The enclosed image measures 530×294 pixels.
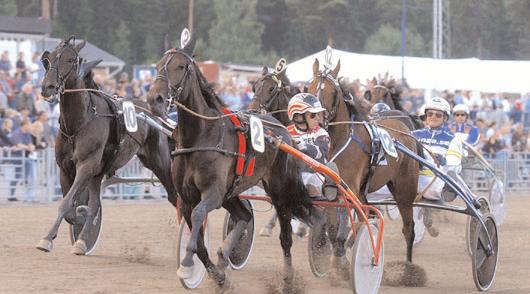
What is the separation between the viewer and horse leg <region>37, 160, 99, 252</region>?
924cm

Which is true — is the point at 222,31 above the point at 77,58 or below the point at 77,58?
above

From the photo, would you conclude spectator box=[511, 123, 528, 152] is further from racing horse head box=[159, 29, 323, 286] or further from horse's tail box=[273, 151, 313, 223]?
racing horse head box=[159, 29, 323, 286]

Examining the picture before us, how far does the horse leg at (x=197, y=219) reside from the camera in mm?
7613

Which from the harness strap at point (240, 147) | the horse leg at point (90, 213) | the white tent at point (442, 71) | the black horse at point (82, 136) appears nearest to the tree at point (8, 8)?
the white tent at point (442, 71)

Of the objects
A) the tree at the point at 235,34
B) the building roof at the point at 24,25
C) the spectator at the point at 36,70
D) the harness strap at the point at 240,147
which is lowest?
the harness strap at the point at 240,147

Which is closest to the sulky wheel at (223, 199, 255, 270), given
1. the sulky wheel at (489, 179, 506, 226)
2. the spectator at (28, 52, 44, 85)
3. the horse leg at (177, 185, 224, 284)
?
the horse leg at (177, 185, 224, 284)

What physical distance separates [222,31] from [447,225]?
28.5m

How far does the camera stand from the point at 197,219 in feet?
25.0

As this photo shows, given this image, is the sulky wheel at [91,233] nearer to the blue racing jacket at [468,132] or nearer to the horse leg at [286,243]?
the horse leg at [286,243]

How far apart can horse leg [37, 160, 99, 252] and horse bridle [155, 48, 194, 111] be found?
211 centimetres

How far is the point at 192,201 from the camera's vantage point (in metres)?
→ 8.01

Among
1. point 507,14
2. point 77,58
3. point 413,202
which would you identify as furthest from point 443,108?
point 507,14

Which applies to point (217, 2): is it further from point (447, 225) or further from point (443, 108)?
point (443, 108)

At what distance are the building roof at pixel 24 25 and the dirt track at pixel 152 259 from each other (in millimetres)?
6133
